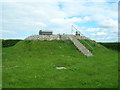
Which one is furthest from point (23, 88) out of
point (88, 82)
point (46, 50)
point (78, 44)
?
point (78, 44)

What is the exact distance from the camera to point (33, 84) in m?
10.8

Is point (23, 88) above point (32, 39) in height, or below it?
below

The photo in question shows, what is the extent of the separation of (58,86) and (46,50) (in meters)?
18.7

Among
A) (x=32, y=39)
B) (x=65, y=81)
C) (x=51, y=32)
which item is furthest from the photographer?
(x=51, y=32)

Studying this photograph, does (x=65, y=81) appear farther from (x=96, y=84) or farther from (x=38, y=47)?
(x=38, y=47)

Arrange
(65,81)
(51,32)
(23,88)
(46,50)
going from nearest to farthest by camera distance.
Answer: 1. (23,88)
2. (65,81)
3. (46,50)
4. (51,32)

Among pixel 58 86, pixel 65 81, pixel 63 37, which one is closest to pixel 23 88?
pixel 58 86

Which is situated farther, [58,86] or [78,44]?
[78,44]

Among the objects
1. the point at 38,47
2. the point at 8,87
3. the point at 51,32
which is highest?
the point at 51,32

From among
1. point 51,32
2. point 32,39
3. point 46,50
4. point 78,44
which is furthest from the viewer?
point 51,32

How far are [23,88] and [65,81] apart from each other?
3.04 metres

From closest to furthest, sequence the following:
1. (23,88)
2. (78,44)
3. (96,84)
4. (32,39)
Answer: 1. (23,88)
2. (96,84)
3. (78,44)
4. (32,39)

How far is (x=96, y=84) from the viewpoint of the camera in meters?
10.8

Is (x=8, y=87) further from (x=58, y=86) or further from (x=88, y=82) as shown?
(x=88, y=82)
